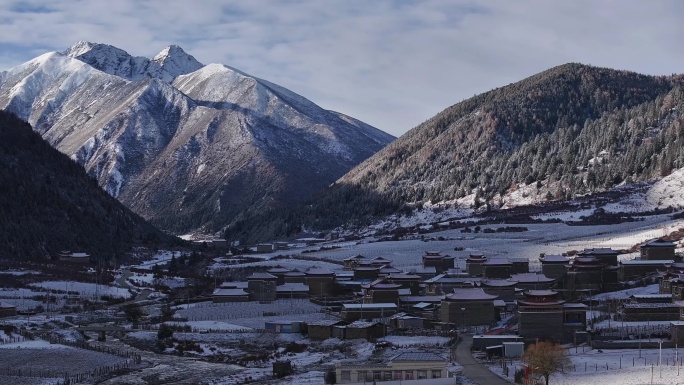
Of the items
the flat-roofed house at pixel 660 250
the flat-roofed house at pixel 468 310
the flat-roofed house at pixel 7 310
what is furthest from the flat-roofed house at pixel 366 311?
the flat-roofed house at pixel 660 250

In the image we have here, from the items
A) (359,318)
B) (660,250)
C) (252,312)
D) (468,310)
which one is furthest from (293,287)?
(660,250)

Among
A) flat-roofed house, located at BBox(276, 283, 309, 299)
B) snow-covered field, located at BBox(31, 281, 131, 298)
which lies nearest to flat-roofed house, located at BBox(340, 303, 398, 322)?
flat-roofed house, located at BBox(276, 283, 309, 299)

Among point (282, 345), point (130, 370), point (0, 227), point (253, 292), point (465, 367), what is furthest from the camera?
point (0, 227)

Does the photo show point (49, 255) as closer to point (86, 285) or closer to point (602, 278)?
point (86, 285)

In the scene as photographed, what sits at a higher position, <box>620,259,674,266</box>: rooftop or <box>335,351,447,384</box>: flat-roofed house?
<box>620,259,674,266</box>: rooftop

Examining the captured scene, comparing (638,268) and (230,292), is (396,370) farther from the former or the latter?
(638,268)

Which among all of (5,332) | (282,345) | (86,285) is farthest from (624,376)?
(86,285)

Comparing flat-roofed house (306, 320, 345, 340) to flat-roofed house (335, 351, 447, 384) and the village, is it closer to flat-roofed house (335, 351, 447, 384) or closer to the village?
the village
